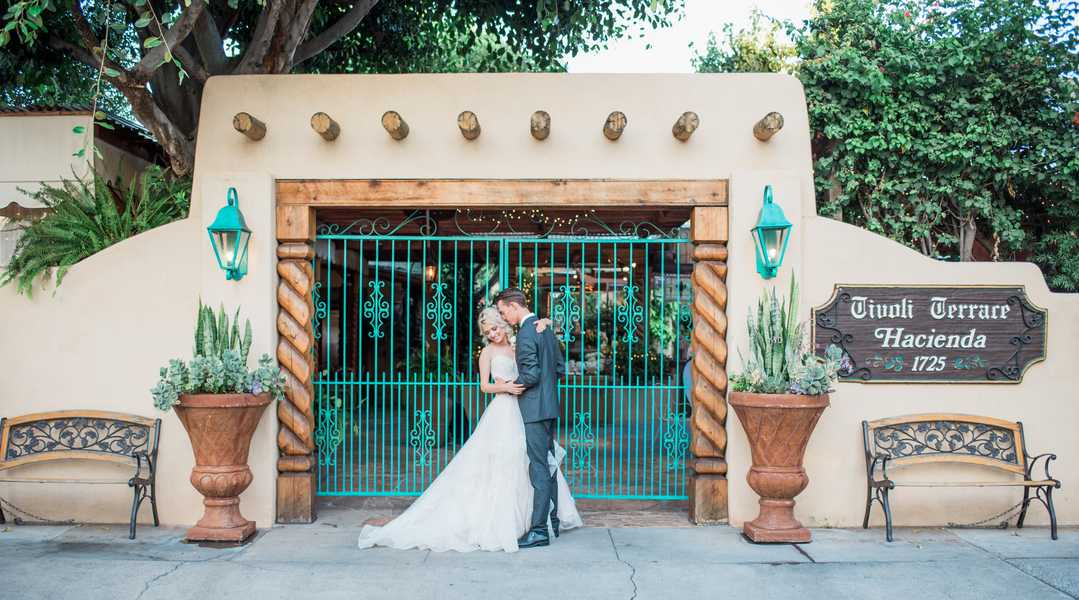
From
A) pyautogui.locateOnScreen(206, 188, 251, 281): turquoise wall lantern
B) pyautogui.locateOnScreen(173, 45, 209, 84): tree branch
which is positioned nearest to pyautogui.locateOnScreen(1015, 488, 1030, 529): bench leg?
pyautogui.locateOnScreen(206, 188, 251, 281): turquoise wall lantern

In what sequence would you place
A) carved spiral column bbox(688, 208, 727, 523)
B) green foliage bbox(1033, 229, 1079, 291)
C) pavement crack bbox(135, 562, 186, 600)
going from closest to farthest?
pavement crack bbox(135, 562, 186, 600) < carved spiral column bbox(688, 208, 727, 523) < green foliage bbox(1033, 229, 1079, 291)

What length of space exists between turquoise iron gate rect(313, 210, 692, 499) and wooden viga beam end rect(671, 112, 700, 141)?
80 centimetres

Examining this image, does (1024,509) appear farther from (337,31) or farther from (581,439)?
(337,31)

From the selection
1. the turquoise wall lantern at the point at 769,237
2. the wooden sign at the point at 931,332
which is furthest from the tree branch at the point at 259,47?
the wooden sign at the point at 931,332

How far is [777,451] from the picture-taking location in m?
4.80

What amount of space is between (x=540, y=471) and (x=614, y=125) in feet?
8.12

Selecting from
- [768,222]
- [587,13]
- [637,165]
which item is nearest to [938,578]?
[768,222]

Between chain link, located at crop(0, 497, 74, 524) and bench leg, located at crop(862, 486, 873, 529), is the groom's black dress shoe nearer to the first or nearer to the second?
bench leg, located at crop(862, 486, 873, 529)

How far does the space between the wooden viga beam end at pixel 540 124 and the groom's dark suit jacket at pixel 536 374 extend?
1.40m

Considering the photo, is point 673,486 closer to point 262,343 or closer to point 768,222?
point 768,222

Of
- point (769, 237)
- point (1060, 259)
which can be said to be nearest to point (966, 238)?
point (1060, 259)

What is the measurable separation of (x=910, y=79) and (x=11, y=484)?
859cm

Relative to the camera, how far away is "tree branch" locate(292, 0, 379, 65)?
24.0 ft

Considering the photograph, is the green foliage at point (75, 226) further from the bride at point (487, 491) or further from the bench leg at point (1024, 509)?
the bench leg at point (1024, 509)
